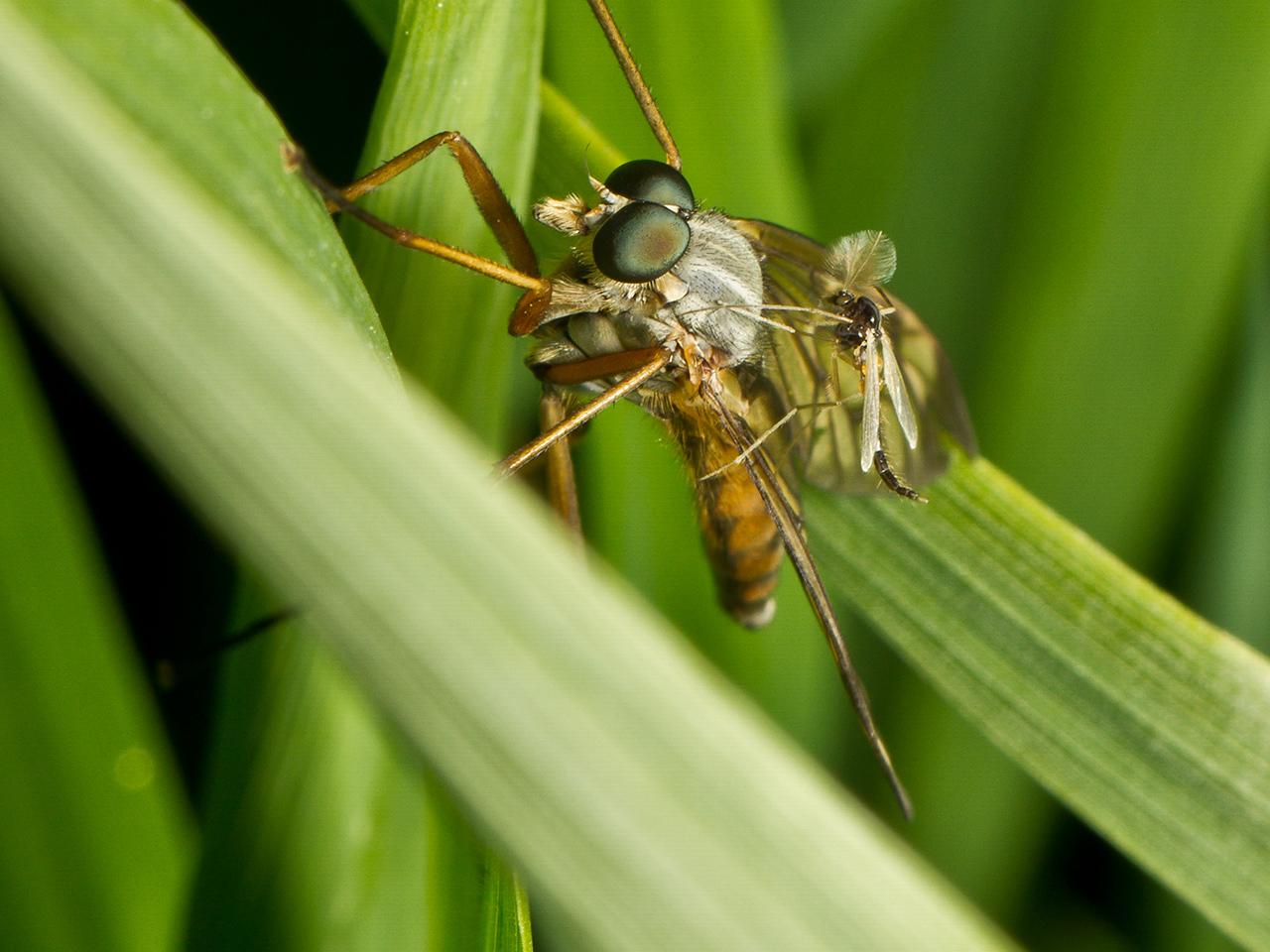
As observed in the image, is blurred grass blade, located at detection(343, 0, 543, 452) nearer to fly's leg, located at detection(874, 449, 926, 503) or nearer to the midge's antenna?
the midge's antenna

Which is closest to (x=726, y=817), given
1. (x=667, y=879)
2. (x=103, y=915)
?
(x=667, y=879)

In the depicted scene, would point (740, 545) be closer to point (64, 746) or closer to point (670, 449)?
point (670, 449)

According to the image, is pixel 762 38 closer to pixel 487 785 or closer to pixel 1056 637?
pixel 1056 637

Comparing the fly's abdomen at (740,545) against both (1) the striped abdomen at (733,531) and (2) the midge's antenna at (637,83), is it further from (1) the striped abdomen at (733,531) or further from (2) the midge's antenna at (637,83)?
(2) the midge's antenna at (637,83)

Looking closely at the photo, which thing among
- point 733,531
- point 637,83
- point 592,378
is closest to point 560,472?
point 592,378

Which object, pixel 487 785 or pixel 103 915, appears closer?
pixel 487 785

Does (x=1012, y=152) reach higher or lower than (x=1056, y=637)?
higher
